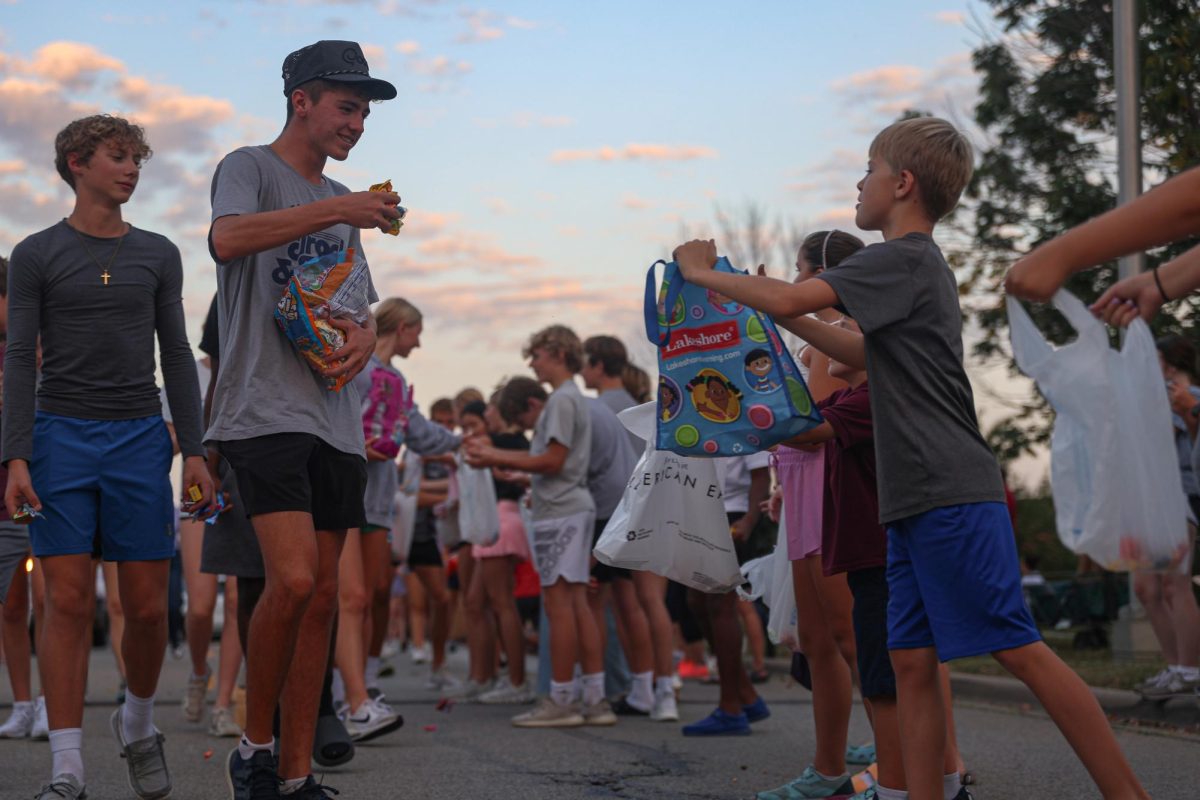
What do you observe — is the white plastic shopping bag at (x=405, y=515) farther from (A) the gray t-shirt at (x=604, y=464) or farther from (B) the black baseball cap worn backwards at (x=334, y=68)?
(B) the black baseball cap worn backwards at (x=334, y=68)

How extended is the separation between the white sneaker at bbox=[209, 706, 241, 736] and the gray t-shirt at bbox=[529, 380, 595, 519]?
84.3 inches

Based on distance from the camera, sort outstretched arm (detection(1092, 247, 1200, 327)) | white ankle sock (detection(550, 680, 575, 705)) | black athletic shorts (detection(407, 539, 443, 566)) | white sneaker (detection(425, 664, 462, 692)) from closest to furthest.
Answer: outstretched arm (detection(1092, 247, 1200, 327))
white ankle sock (detection(550, 680, 575, 705))
white sneaker (detection(425, 664, 462, 692))
black athletic shorts (detection(407, 539, 443, 566))

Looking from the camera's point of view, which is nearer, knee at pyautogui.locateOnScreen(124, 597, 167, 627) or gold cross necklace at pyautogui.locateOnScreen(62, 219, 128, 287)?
knee at pyautogui.locateOnScreen(124, 597, 167, 627)

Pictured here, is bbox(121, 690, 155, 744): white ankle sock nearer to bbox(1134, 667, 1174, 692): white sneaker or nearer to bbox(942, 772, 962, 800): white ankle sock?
bbox(942, 772, 962, 800): white ankle sock

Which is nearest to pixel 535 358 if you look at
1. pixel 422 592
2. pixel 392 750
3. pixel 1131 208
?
pixel 392 750

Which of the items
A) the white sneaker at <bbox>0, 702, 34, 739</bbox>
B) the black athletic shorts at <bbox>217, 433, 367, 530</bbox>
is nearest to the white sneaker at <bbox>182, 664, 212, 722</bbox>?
the white sneaker at <bbox>0, 702, 34, 739</bbox>

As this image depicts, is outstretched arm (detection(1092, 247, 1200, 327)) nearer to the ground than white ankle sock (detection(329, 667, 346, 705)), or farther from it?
farther from it

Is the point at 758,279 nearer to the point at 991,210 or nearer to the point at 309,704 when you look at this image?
the point at 309,704

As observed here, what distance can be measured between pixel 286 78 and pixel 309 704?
79.5 inches

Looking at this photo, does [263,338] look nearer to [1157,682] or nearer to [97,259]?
[97,259]

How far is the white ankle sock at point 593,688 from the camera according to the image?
9008 millimetres

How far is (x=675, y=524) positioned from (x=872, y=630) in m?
1.22

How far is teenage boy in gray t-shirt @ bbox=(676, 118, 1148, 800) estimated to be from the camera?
3.77 meters

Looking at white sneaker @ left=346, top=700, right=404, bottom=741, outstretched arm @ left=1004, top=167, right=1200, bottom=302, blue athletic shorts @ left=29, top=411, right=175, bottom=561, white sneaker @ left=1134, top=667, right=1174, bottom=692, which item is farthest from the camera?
white sneaker @ left=1134, top=667, right=1174, bottom=692
